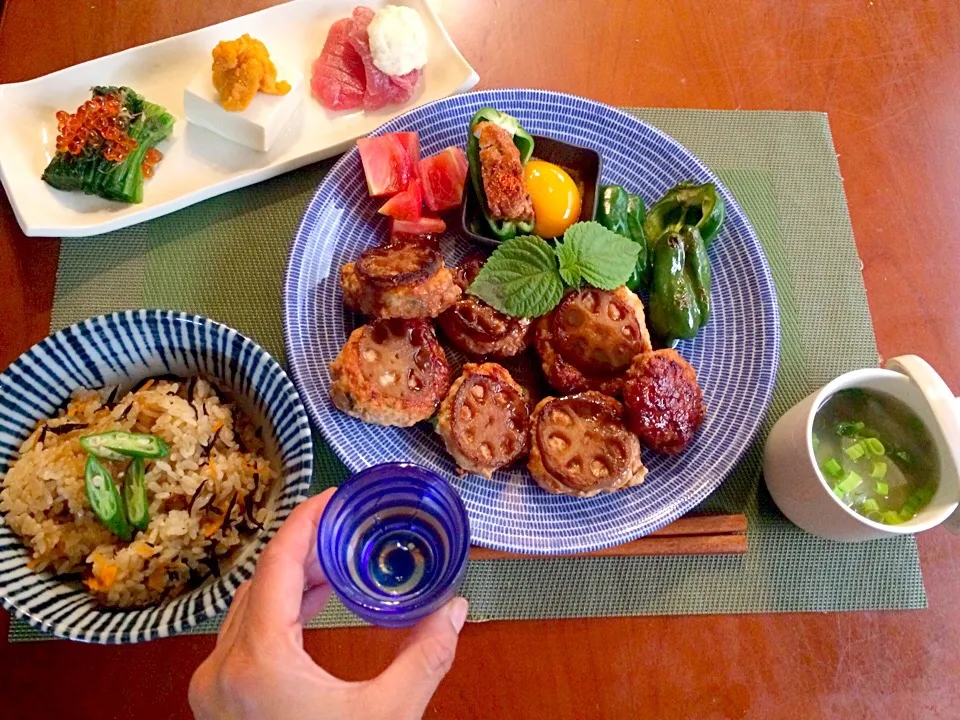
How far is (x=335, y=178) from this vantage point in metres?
1.99

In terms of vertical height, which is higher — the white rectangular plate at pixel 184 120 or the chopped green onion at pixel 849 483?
the white rectangular plate at pixel 184 120

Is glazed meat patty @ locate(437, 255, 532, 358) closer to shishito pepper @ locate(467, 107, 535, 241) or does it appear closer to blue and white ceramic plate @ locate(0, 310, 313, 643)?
shishito pepper @ locate(467, 107, 535, 241)

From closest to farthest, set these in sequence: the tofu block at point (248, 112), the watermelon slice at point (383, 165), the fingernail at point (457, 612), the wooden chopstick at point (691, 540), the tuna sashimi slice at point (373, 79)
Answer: the fingernail at point (457, 612), the wooden chopstick at point (691, 540), the watermelon slice at point (383, 165), the tofu block at point (248, 112), the tuna sashimi slice at point (373, 79)

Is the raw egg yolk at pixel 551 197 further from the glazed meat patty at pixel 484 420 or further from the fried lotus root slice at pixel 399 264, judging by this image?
the glazed meat patty at pixel 484 420

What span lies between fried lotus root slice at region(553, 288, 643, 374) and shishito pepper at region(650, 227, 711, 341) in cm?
11

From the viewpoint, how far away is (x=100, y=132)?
206 cm

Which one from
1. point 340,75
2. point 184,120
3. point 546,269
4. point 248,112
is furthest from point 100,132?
point 546,269

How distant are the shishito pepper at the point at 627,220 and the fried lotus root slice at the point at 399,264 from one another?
0.53 metres

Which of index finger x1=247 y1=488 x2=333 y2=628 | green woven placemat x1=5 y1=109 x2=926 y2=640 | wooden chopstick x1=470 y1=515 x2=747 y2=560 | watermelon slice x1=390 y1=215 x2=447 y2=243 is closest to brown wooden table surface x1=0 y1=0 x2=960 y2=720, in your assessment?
green woven placemat x1=5 y1=109 x2=926 y2=640

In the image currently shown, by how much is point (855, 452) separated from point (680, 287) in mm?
633

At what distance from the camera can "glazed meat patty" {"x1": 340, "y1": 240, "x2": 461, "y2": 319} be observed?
5.93ft

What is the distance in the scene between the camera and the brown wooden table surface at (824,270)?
1.78m

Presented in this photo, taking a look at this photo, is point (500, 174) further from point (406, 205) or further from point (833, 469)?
point (833, 469)

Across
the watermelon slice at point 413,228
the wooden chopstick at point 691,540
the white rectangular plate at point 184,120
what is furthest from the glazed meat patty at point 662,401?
the white rectangular plate at point 184,120
